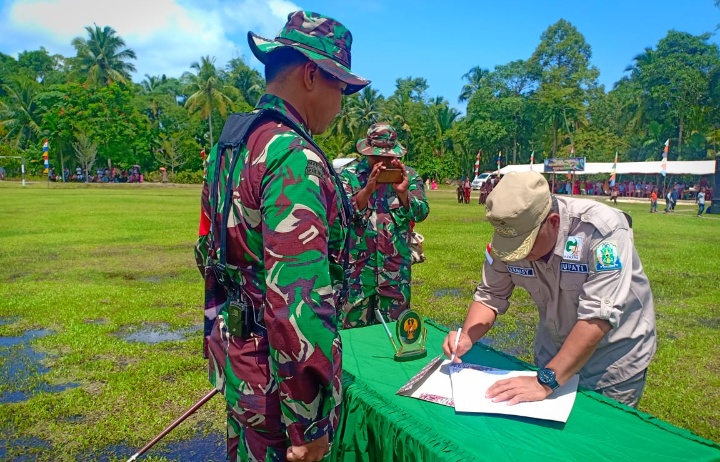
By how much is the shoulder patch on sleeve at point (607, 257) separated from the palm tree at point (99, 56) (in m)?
62.4

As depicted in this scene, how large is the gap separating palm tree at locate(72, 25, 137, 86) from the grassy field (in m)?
49.9

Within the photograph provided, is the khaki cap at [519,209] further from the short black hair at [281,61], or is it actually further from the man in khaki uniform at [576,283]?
the short black hair at [281,61]

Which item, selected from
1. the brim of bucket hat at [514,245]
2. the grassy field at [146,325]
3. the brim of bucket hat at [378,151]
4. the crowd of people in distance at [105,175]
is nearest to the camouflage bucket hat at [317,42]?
the brim of bucket hat at [514,245]

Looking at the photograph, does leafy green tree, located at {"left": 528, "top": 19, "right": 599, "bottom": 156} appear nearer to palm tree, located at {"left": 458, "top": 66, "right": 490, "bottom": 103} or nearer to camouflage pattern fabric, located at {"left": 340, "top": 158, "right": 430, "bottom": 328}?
palm tree, located at {"left": 458, "top": 66, "right": 490, "bottom": 103}

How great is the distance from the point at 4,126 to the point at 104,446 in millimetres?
60194

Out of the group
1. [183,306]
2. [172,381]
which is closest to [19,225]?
[183,306]

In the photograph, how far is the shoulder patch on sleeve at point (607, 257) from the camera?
1.90 meters

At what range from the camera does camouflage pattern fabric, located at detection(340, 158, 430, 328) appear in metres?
3.94

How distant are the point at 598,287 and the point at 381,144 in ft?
7.80

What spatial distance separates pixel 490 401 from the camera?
1867mm

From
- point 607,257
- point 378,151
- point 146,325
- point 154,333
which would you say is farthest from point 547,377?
point 146,325

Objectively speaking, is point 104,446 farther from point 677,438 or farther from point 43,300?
point 43,300

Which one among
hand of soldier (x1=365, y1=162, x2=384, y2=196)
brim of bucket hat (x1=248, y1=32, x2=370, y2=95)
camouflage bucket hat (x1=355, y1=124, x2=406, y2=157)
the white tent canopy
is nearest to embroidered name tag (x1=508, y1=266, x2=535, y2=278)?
brim of bucket hat (x1=248, y1=32, x2=370, y2=95)

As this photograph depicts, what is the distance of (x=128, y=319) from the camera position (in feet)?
20.9
